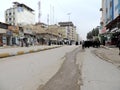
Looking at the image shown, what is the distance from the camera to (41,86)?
8.90m

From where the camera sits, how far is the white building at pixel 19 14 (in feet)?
450

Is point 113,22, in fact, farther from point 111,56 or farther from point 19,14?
point 19,14

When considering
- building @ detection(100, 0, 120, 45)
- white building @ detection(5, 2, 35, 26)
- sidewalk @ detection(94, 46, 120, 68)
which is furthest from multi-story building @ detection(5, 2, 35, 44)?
sidewalk @ detection(94, 46, 120, 68)

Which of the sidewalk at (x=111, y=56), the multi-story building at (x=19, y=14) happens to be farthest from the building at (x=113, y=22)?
the multi-story building at (x=19, y=14)

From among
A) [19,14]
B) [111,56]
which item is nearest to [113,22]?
[111,56]

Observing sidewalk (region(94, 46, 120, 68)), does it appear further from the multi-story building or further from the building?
the multi-story building

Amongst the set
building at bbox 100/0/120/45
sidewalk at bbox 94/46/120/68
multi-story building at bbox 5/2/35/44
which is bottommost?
sidewalk at bbox 94/46/120/68

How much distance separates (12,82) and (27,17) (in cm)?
13423

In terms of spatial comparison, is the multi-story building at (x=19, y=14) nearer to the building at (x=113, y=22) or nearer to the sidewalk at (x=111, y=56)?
the building at (x=113, y=22)

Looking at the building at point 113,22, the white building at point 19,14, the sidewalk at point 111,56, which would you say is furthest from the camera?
the white building at point 19,14

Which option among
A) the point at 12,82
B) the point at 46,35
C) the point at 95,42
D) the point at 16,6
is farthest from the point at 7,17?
the point at 12,82

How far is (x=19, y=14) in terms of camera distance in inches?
5497

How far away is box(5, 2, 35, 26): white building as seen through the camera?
450 ft

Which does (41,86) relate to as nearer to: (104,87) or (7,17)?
(104,87)
